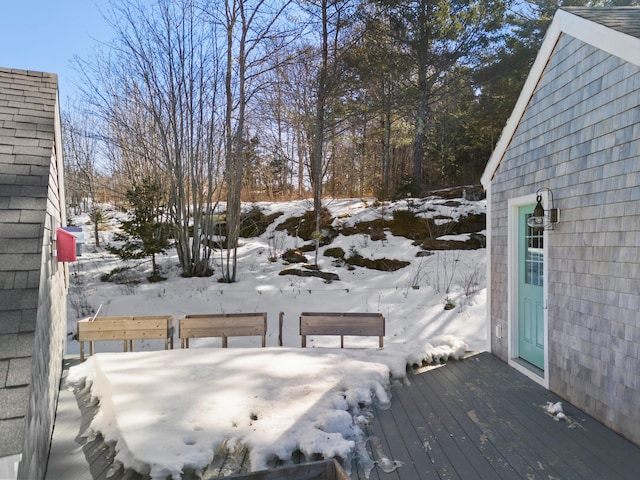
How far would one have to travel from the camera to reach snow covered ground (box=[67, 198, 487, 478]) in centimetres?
274

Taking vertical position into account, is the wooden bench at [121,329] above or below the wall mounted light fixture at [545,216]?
below

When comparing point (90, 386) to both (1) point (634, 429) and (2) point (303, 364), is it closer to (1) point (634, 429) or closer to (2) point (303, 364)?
(2) point (303, 364)

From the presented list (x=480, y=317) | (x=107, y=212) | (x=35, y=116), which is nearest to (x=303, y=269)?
(x=480, y=317)

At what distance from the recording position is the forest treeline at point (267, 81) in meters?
9.58

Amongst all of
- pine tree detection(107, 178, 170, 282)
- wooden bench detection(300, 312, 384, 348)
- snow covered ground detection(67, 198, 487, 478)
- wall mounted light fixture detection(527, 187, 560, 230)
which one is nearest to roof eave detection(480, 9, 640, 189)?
wall mounted light fixture detection(527, 187, 560, 230)

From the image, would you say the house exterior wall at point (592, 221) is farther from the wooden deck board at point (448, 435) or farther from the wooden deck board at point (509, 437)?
the wooden deck board at point (448, 435)

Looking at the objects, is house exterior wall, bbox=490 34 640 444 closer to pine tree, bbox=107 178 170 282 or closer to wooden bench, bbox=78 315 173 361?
wooden bench, bbox=78 315 173 361

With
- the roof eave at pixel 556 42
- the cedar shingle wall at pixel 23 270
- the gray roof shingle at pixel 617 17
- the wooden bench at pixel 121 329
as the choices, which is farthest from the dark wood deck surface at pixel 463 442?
the gray roof shingle at pixel 617 17

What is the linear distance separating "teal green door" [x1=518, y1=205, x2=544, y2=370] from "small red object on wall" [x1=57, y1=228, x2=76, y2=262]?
4943 mm

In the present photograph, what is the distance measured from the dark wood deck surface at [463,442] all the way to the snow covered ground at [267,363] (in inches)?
5.5

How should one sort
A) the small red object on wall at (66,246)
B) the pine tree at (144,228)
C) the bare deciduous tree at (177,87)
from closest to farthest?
the small red object on wall at (66,246) → the bare deciduous tree at (177,87) → the pine tree at (144,228)

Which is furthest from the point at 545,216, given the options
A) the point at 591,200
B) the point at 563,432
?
the point at 563,432

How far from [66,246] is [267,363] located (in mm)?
2425

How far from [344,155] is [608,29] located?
16.0 metres
